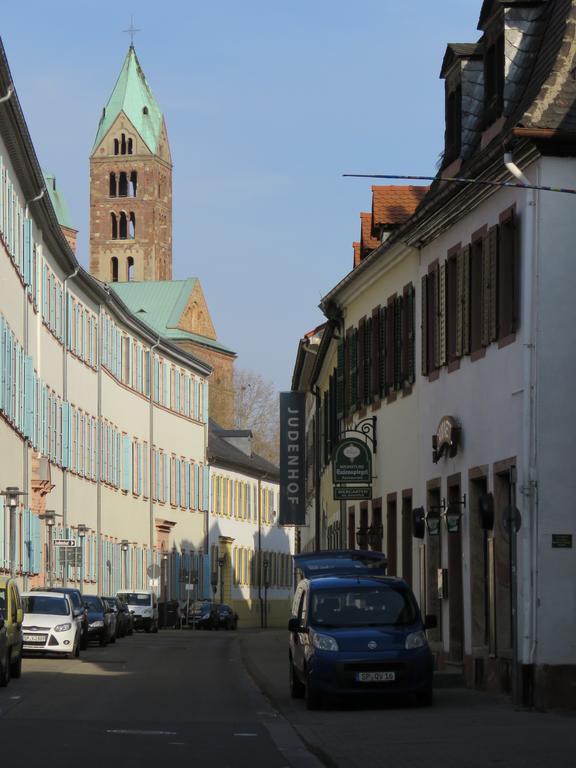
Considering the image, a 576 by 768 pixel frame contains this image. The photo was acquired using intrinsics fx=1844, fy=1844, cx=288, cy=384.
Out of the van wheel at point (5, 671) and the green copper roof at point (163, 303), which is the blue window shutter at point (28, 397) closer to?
the van wheel at point (5, 671)

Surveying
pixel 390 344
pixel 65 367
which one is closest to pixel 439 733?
pixel 390 344

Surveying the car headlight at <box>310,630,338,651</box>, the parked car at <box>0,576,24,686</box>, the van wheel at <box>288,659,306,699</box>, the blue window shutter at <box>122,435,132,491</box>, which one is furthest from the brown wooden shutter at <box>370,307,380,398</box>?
the blue window shutter at <box>122,435,132,491</box>

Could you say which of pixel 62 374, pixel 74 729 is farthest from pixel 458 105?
pixel 62 374

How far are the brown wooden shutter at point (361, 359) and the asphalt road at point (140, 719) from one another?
6510mm

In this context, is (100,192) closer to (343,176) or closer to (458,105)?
(458,105)

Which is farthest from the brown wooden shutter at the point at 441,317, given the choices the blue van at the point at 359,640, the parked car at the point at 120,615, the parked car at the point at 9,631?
the parked car at the point at 120,615

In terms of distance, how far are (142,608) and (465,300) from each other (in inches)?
1763

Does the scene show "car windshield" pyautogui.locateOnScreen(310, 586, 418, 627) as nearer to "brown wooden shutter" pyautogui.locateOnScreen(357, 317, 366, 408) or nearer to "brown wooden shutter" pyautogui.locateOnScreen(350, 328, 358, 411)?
"brown wooden shutter" pyautogui.locateOnScreen(357, 317, 366, 408)

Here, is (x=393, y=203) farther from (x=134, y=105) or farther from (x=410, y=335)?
(x=134, y=105)

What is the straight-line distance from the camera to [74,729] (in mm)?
19422

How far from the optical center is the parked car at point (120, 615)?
55562mm

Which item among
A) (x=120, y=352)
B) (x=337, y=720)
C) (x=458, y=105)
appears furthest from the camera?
(x=120, y=352)

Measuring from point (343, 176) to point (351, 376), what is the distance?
2280cm

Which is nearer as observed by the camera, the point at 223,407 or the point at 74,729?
the point at 74,729
